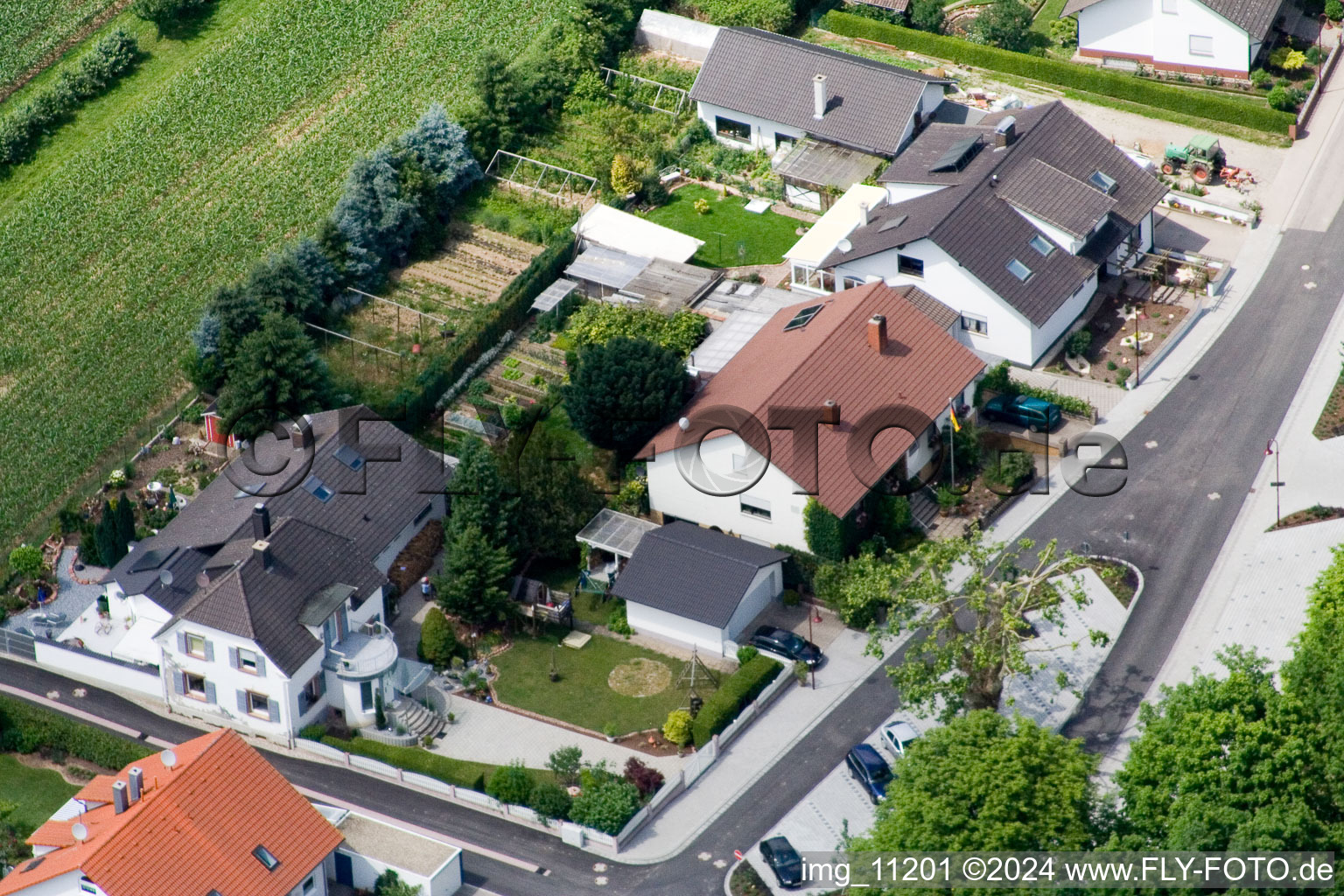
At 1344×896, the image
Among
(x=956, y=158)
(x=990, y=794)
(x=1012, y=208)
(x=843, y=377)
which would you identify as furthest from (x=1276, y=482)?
(x=990, y=794)

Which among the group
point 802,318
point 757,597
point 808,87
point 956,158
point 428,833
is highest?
point 956,158

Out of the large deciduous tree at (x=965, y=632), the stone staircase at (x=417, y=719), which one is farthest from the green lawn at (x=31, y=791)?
the large deciduous tree at (x=965, y=632)

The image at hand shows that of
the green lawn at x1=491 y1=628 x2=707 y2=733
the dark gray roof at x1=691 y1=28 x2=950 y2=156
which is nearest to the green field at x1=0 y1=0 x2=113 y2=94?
the dark gray roof at x1=691 y1=28 x2=950 y2=156

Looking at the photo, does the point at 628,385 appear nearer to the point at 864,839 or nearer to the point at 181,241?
the point at 864,839

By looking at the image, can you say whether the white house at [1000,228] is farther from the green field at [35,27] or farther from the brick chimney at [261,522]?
the green field at [35,27]

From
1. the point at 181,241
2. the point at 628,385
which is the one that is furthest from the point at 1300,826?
the point at 181,241

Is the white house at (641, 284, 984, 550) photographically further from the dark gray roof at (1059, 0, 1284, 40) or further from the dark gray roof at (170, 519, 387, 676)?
the dark gray roof at (1059, 0, 1284, 40)

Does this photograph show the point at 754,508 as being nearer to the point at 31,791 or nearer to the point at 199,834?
the point at 199,834

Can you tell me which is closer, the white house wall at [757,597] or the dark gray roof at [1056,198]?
the white house wall at [757,597]
